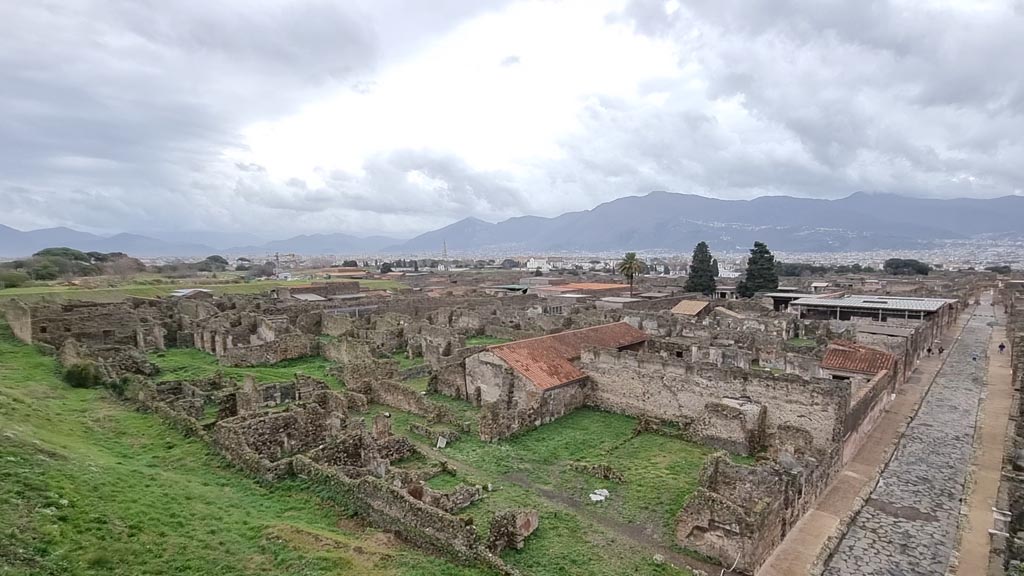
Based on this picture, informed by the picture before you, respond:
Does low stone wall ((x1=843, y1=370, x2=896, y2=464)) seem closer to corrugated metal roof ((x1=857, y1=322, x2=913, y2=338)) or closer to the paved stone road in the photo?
the paved stone road

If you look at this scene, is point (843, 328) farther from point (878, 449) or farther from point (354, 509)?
point (354, 509)

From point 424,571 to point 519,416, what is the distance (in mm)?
10713

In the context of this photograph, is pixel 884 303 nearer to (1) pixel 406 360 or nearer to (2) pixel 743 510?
(1) pixel 406 360

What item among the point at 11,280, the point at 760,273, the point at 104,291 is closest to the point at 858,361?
the point at 760,273

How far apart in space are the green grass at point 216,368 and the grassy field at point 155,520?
467 inches

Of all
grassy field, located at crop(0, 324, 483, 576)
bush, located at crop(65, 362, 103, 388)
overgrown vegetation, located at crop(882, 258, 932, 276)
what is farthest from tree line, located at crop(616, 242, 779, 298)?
overgrown vegetation, located at crop(882, 258, 932, 276)

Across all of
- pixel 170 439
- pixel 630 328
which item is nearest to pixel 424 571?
pixel 170 439

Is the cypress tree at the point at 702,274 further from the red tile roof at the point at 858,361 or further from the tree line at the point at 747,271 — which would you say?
the red tile roof at the point at 858,361

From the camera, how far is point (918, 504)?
14.8 m

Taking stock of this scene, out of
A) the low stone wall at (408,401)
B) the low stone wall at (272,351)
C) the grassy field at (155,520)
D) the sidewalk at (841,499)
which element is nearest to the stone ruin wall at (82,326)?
the low stone wall at (272,351)

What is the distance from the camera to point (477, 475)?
15875mm

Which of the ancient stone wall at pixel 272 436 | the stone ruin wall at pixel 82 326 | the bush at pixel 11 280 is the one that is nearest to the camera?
the ancient stone wall at pixel 272 436

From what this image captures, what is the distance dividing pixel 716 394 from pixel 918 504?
268 inches

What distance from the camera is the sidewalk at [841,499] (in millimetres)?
12078
